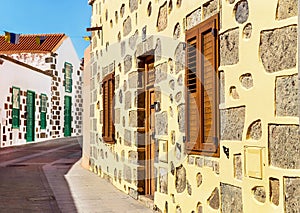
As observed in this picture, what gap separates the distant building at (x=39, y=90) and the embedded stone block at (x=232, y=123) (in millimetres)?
15538

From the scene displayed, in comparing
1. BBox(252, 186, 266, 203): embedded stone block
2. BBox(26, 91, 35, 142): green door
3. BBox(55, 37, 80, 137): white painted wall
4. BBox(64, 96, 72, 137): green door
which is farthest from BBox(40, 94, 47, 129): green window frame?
BBox(252, 186, 266, 203): embedded stone block

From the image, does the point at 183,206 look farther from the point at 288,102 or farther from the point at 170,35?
the point at 288,102

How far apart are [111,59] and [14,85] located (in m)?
11.4

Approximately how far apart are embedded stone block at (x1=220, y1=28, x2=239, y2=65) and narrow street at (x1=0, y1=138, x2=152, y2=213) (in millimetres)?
3078

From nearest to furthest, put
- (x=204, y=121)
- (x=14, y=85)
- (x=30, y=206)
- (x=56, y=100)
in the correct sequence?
(x=204, y=121)
(x=30, y=206)
(x=14, y=85)
(x=56, y=100)

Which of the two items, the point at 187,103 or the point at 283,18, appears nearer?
the point at 283,18

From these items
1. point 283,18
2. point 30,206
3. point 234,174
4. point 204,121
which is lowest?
point 30,206

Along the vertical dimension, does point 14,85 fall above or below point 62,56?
below

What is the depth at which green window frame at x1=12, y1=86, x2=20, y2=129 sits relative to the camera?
64.2 ft

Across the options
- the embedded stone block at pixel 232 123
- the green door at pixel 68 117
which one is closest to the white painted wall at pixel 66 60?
the green door at pixel 68 117

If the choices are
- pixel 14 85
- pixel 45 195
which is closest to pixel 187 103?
pixel 45 195

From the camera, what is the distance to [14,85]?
64.6ft

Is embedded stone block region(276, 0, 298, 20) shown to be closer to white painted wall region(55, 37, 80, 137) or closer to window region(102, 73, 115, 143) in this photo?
window region(102, 73, 115, 143)

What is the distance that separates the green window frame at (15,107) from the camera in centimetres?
1958
